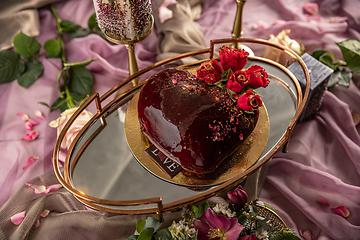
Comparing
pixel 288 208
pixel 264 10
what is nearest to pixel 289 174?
pixel 288 208

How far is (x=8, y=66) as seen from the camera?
0.86 m

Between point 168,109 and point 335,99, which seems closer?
point 168,109

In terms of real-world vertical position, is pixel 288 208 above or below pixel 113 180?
below

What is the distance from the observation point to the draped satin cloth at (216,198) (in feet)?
1.93

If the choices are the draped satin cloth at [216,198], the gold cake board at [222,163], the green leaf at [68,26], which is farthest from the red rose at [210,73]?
the green leaf at [68,26]

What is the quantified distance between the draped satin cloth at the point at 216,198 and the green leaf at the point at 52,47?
0.08 feet

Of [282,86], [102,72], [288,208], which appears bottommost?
[288,208]

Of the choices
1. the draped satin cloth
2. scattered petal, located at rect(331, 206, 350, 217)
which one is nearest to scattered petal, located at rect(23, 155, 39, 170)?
the draped satin cloth

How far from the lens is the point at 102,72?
909 millimetres

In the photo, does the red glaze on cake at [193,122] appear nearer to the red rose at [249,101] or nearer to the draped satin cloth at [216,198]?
the red rose at [249,101]

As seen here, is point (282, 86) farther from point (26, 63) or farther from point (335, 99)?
point (26, 63)

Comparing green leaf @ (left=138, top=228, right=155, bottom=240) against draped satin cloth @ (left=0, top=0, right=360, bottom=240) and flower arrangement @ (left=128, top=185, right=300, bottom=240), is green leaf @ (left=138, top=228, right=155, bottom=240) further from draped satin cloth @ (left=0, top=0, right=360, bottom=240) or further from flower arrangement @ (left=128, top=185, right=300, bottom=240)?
draped satin cloth @ (left=0, top=0, right=360, bottom=240)

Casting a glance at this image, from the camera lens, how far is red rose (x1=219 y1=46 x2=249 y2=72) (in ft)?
1.78

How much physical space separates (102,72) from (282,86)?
0.52 meters
